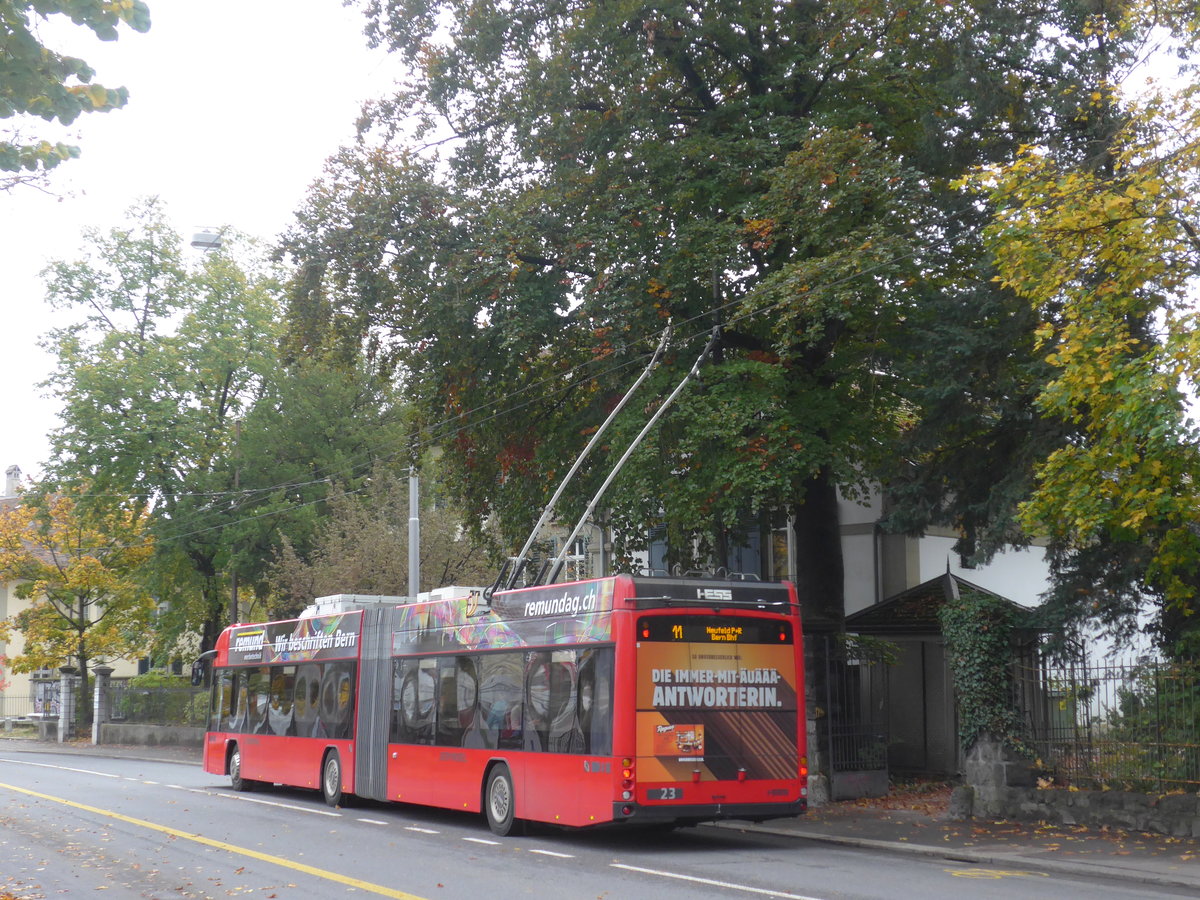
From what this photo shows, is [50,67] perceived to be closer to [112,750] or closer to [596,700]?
[596,700]

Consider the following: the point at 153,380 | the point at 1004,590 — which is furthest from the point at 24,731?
the point at 1004,590

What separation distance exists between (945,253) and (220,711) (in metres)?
16.3

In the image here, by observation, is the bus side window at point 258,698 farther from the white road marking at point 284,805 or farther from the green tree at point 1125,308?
the green tree at point 1125,308

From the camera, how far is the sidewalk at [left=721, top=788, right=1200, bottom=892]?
1284cm

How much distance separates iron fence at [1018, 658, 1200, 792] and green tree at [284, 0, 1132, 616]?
2436 millimetres

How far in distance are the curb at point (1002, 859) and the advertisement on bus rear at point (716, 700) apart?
1.48 meters

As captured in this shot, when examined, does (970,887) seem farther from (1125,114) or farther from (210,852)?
(1125,114)

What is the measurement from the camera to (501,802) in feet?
53.3

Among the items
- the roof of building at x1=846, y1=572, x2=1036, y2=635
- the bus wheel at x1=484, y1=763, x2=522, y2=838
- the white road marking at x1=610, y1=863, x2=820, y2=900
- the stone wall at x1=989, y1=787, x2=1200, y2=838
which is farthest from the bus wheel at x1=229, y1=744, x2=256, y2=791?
the stone wall at x1=989, y1=787, x2=1200, y2=838

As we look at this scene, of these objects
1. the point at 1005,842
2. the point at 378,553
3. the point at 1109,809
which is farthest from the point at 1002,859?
the point at 378,553

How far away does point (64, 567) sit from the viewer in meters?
49.2

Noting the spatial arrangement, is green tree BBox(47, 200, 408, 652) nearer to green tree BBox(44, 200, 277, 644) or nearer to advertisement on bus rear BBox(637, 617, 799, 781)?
green tree BBox(44, 200, 277, 644)

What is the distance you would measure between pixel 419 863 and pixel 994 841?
22.2 feet

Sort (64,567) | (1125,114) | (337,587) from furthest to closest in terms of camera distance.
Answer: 1. (64,567)
2. (337,587)
3. (1125,114)
